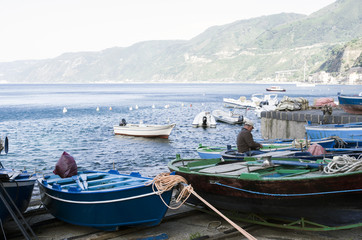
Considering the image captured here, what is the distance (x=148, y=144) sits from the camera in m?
34.7

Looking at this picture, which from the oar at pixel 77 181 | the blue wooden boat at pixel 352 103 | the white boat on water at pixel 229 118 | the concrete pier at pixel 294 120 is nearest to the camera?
the oar at pixel 77 181

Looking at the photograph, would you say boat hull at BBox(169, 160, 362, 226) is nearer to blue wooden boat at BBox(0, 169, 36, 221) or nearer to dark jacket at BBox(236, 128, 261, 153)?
dark jacket at BBox(236, 128, 261, 153)

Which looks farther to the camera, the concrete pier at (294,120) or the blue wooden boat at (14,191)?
the concrete pier at (294,120)

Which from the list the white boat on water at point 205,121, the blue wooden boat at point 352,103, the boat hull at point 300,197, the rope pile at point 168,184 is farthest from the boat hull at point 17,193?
the white boat on water at point 205,121

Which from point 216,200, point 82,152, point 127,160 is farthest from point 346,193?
point 82,152

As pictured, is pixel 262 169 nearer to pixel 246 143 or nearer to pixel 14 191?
pixel 246 143

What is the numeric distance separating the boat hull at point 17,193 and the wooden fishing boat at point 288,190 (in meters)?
3.93

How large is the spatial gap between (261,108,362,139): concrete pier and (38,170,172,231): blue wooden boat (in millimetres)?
14462

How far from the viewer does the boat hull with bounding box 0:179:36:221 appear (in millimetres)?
9977

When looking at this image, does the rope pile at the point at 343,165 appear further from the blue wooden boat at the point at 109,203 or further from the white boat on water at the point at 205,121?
the white boat on water at the point at 205,121

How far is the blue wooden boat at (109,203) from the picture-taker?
31.2ft

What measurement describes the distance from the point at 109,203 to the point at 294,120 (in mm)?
17476

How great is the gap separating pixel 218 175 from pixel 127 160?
17.6m

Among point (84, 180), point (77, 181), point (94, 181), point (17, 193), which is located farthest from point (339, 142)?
point (17, 193)
